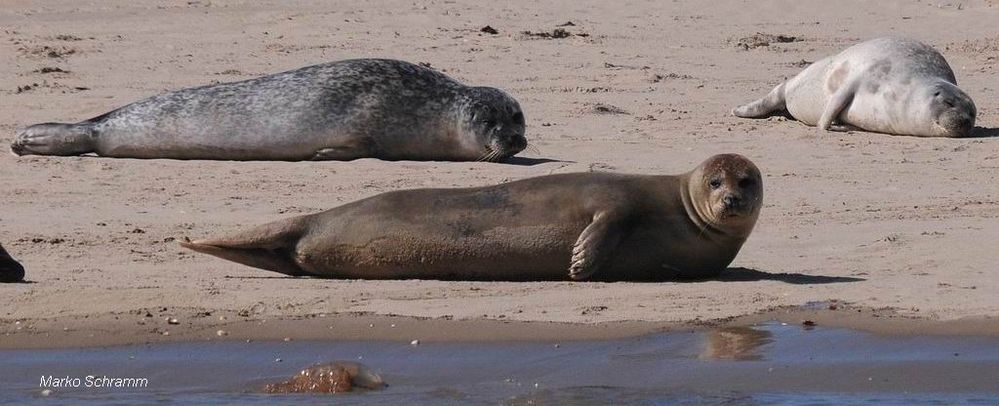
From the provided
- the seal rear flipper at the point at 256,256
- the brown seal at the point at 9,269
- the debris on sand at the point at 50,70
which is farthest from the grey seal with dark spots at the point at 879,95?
the brown seal at the point at 9,269

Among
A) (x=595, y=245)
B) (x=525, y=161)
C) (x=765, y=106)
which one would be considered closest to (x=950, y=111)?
(x=765, y=106)

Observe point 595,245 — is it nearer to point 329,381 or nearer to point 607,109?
point 329,381

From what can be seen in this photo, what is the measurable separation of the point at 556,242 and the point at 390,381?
1487 millimetres

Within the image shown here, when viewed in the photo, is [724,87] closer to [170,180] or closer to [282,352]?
[170,180]

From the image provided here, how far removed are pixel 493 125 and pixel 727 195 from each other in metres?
3.70

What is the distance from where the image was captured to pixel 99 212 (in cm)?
857

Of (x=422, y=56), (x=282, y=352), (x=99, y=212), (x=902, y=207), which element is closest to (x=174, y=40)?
(x=422, y=56)

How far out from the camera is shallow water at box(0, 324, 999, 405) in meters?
5.50

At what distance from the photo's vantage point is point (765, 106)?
39.3ft

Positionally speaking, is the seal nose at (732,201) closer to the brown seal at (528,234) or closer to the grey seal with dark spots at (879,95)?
the brown seal at (528,234)

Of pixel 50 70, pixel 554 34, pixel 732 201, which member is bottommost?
pixel 554 34

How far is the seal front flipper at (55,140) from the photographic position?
1023 centimetres

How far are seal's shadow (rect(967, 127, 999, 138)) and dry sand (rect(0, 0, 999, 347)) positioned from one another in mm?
29

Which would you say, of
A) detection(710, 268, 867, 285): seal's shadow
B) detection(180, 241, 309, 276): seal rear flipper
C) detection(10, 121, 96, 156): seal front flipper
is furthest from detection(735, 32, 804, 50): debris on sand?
detection(180, 241, 309, 276): seal rear flipper
